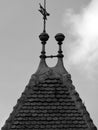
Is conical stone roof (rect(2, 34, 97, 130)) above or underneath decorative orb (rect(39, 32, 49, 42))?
underneath

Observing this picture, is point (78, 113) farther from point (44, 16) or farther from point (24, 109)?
point (44, 16)

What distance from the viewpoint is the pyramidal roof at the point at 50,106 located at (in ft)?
60.7

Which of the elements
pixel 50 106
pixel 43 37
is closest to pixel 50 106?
pixel 50 106

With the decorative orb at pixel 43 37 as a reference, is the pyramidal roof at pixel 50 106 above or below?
below

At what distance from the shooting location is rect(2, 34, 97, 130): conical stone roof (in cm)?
1850

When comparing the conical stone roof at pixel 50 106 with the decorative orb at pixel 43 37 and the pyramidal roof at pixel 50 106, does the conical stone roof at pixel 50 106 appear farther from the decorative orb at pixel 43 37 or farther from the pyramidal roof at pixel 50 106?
the decorative orb at pixel 43 37

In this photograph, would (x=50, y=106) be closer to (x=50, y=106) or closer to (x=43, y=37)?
(x=50, y=106)

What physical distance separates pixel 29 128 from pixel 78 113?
1.89 meters

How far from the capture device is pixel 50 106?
62.2 feet

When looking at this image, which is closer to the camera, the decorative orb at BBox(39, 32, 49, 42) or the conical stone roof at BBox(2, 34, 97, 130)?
the conical stone roof at BBox(2, 34, 97, 130)

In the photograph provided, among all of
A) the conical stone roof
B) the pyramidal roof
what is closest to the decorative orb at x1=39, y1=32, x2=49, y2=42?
the pyramidal roof

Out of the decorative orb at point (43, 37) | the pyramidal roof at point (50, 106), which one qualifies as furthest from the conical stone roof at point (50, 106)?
the decorative orb at point (43, 37)

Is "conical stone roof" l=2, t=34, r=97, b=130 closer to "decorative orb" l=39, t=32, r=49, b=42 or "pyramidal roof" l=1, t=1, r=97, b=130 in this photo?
"pyramidal roof" l=1, t=1, r=97, b=130

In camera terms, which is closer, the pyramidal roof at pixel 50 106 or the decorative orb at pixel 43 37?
the pyramidal roof at pixel 50 106
